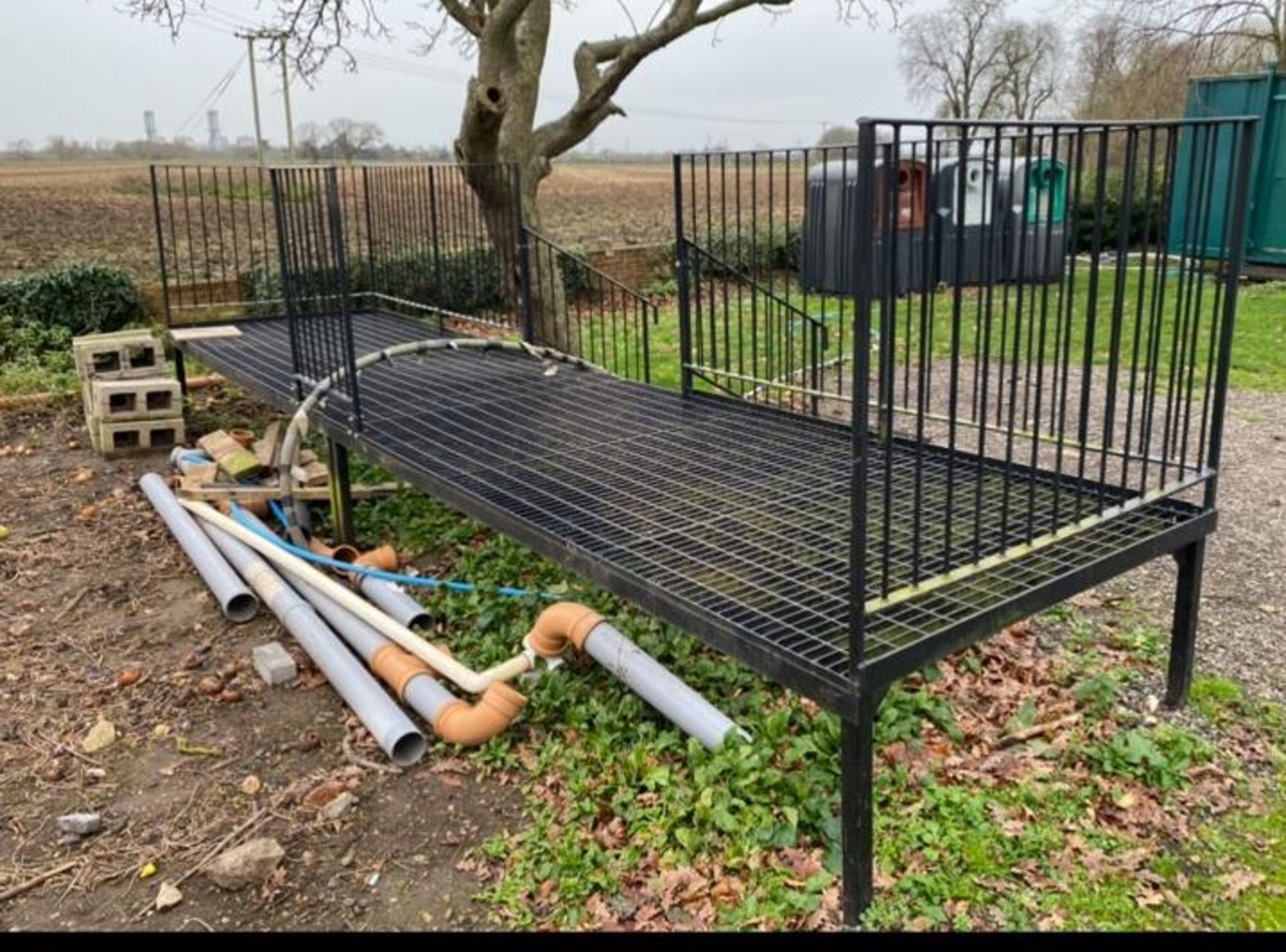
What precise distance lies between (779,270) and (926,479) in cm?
1240

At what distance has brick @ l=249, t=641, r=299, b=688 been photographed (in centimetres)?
400

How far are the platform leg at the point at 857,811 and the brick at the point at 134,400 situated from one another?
5.99m

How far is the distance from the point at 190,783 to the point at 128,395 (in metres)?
4.40

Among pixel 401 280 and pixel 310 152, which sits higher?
pixel 310 152

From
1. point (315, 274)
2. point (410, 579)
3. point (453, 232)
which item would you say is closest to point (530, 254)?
point (453, 232)

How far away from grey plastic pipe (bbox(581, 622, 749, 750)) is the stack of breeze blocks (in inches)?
186

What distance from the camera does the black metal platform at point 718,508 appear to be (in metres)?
2.75

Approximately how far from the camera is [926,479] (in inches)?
153

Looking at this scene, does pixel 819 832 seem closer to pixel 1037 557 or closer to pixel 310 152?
pixel 1037 557

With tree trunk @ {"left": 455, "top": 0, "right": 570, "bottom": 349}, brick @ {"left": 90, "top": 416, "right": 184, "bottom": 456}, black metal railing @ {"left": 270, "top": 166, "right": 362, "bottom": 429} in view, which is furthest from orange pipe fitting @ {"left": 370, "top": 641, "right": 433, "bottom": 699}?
brick @ {"left": 90, "top": 416, "right": 184, "bottom": 456}

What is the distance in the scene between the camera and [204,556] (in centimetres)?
494

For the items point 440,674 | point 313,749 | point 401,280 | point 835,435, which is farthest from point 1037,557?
point 401,280

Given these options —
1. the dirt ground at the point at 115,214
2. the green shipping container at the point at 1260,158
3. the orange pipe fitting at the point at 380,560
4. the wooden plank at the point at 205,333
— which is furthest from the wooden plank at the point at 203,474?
the green shipping container at the point at 1260,158

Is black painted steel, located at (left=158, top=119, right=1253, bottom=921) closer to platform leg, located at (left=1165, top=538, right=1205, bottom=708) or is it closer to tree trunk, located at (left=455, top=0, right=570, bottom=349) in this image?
platform leg, located at (left=1165, top=538, right=1205, bottom=708)
